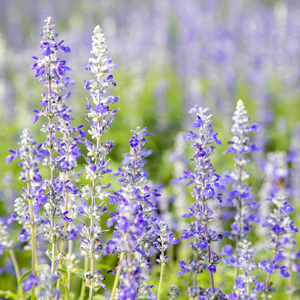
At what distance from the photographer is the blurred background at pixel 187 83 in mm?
8492

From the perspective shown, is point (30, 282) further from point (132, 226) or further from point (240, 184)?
point (240, 184)

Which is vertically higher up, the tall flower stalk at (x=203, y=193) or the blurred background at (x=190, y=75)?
the blurred background at (x=190, y=75)

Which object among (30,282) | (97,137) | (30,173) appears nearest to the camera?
(30,282)

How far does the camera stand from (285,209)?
2.80 metres

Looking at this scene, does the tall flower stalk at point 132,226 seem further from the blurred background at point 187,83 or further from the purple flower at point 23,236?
the blurred background at point 187,83

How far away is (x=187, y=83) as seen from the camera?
1139cm

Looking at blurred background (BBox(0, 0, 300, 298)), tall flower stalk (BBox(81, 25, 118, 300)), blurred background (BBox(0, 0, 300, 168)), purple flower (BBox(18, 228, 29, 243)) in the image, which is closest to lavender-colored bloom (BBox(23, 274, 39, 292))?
tall flower stalk (BBox(81, 25, 118, 300))

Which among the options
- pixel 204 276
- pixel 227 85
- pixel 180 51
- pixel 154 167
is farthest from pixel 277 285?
pixel 180 51

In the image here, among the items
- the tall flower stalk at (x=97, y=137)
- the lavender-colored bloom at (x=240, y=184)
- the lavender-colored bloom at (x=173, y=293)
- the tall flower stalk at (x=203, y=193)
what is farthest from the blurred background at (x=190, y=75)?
the tall flower stalk at (x=97, y=137)

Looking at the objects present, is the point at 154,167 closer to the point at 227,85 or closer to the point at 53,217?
the point at 227,85

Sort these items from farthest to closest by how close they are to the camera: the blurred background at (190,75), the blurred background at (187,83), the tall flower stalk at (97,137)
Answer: the blurred background at (190,75), the blurred background at (187,83), the tall flower stalk at (97,137)

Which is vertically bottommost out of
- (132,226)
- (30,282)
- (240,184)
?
(30,282)

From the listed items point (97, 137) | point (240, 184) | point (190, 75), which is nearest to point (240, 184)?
point (240, 184)

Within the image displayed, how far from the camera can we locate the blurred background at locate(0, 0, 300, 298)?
27.9 ft
